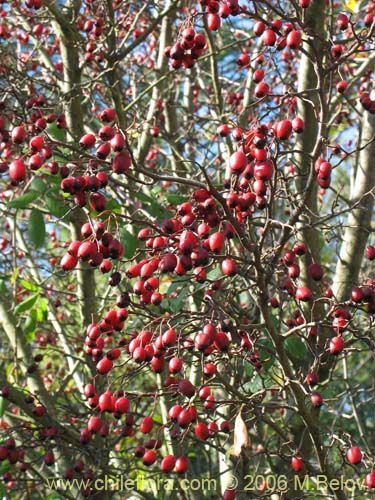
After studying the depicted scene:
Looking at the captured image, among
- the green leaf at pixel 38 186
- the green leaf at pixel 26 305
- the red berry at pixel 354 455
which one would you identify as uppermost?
the green leaf at pixel 38 186

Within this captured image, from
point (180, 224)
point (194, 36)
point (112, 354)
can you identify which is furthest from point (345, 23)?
point (112, 354)

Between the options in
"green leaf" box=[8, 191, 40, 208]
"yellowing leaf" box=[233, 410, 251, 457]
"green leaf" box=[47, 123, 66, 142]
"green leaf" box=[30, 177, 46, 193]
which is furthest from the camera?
"green leaf" box=[47, 123, 66, 142]

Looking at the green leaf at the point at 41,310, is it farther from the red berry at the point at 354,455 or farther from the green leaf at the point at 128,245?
the red berry at the point at 354,455

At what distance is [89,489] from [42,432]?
14.5 inches

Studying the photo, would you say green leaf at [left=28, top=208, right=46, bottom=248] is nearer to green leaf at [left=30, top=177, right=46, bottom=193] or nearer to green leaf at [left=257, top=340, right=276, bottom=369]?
green leaf at [left=30, top=177, right=46, bottom=193]

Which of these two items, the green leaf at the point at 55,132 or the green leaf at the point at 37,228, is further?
the green leaf at the point at 55,132

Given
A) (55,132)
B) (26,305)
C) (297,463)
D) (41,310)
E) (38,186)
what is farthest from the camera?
(41,310)

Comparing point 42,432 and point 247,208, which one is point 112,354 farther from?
point 42,432

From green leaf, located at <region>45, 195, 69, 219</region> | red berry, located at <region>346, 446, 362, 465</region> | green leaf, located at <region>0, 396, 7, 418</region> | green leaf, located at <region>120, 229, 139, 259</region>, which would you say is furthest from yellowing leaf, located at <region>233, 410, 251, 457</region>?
green leaf, located at <region>0, 396, 7, 418</region>

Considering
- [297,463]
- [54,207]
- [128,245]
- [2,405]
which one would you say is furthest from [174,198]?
[2,405]

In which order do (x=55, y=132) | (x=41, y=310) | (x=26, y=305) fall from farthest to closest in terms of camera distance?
1. (x=41, y=310)
2. (x=26, y=305)
3. (x=55, y=132)

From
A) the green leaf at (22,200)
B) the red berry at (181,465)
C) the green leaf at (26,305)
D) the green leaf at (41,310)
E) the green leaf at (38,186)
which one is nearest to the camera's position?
the red berry at (181,465)

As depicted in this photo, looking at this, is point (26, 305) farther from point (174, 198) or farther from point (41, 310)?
point (174, 198)

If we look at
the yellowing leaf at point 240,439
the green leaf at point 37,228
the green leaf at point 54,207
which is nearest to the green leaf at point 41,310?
the green leaf at point 37,228
